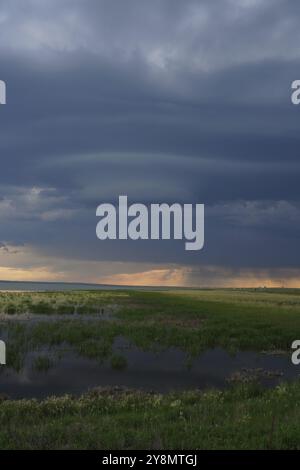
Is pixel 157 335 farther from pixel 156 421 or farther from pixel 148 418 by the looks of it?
pixel 156 421

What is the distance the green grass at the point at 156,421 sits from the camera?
39.4 ft

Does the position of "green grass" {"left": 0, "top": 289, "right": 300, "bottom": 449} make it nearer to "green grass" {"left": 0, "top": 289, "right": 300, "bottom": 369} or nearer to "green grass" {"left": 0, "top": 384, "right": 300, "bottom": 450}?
"green grass" {"left": 0, "top": 384, "right": 300, "bottom": 450}

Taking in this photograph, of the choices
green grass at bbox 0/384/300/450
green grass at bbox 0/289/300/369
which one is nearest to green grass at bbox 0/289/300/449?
green grass at bbox 0/384/300/450

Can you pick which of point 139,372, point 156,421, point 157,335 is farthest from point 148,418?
point 157,335

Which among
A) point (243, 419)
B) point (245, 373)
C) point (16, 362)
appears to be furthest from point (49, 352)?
point (243, 419)

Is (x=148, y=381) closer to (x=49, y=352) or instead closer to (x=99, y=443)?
(x=49, y=352)

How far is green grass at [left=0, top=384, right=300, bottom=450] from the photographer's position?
12.0 meters

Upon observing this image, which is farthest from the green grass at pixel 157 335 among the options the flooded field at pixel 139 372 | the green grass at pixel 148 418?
the flooded field at pixel 139 372

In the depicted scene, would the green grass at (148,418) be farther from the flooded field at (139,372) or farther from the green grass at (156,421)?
the flooded field at (139,372)

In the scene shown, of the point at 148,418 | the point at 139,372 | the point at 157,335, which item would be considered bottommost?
the point at 139,372

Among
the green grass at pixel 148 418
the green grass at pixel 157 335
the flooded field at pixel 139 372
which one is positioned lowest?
the flooded field at pixel 139 372

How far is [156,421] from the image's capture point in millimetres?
14203

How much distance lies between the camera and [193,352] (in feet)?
99.6

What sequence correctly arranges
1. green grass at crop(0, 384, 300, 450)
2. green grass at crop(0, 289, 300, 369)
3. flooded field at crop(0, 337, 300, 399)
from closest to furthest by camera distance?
green grass at crop(0, 384, 300, 450), flooded field at crop(0, 337, 300, 399), green grass at crop(0, 289, 300, 369)
